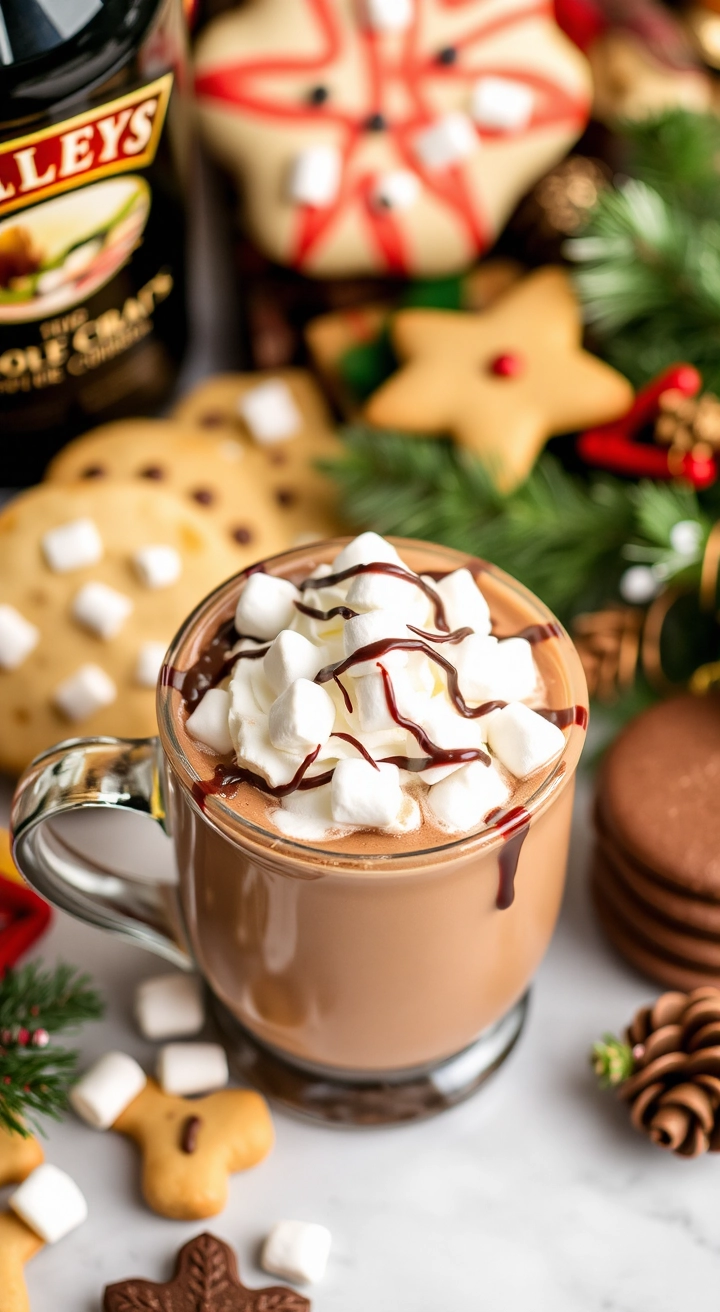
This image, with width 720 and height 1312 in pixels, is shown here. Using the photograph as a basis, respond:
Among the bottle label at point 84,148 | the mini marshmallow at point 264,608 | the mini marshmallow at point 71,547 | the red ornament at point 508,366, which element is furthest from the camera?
the red ornament at point 508,366

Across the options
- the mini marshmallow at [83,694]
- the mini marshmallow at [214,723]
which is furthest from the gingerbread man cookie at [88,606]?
the mini marshmallow at [214,723]

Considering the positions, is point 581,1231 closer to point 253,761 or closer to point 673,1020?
point 673,1020

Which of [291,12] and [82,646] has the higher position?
[291,12]

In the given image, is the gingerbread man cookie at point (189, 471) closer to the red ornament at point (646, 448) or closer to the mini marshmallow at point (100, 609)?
the mini marshmallow at point (100, 609)

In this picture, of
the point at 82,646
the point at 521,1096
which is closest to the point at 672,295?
the point at 82,646

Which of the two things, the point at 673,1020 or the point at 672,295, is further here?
the point at 672,295

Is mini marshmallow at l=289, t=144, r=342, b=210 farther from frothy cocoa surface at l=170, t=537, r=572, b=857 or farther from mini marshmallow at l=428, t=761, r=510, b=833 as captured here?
mini marshmallow at l=428, t=761, r=510, b=833
